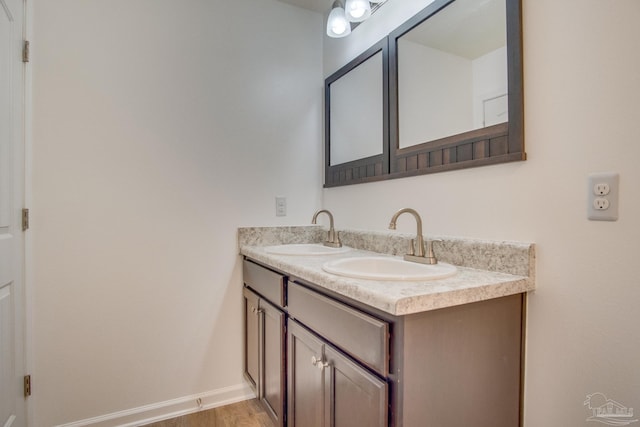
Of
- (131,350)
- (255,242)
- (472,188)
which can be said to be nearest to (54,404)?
(131,350)

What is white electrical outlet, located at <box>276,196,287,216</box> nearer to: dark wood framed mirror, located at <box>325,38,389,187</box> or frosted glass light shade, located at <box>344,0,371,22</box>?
dark wood framed mirror, located at <box>325,38,389,187</box>

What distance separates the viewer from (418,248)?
1.28 m

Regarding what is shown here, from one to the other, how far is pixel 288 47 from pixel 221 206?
3.49 feet

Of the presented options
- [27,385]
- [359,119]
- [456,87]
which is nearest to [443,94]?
[456,87]

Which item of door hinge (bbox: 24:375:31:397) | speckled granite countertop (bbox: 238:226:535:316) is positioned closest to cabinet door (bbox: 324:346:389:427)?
speckled granite countertop (bbox: 238:226:535:316)

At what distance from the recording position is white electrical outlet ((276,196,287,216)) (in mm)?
2012

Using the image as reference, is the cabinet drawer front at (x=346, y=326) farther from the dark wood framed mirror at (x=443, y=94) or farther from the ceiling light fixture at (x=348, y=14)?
the ceiling light fixture at (x=348, y=14)

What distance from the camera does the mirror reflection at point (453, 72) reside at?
1.11m

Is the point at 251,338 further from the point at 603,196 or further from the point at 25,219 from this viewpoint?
the point at 603,196

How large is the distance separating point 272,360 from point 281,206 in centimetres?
87

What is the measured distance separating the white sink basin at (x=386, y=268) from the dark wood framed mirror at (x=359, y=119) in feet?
1.53

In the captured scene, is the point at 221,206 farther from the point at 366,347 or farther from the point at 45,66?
the point at 366,347

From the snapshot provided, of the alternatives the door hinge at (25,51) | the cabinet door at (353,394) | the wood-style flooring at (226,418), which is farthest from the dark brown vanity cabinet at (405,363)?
the door hinge at (25,51)

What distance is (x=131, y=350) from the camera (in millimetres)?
1668
